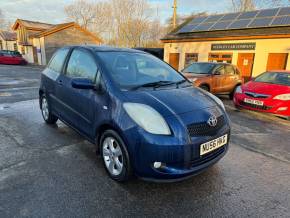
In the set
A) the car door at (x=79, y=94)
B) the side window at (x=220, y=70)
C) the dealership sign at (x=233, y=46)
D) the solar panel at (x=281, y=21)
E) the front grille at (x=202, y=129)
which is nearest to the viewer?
the front grille at (x=202, y=129)

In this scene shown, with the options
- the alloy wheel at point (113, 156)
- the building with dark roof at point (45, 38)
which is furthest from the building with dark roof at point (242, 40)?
the building with dark roof at point (45, 38)

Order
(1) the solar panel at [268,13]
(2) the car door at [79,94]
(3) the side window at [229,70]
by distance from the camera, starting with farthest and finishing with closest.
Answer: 1. (1) the solar panel at [268,13]
2. (3) the side window at [229,70]
3. (2) the car door at [79,94]

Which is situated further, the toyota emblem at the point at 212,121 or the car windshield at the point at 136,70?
the car windshield at the point at 136,70

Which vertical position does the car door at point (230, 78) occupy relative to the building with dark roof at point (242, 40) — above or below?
below

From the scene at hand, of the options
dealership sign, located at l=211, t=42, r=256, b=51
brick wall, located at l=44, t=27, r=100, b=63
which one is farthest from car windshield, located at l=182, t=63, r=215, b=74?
brick wall, located at l=44, t=27, r=100, b=63

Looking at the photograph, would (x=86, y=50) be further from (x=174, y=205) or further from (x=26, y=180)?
(x=174, y=205)

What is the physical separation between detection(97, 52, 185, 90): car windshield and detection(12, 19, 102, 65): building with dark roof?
28.0m

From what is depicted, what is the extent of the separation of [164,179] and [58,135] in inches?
107

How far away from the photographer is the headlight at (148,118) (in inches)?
91.4

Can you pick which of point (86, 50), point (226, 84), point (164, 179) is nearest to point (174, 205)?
point (164, 179)

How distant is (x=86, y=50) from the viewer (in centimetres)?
345

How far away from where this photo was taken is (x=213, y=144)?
2609 mm

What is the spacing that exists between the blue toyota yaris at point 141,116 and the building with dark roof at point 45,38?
91.0 ft

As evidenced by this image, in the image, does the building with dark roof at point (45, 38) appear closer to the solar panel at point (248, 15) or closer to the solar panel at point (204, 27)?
the solar panel at point (204, 27)
